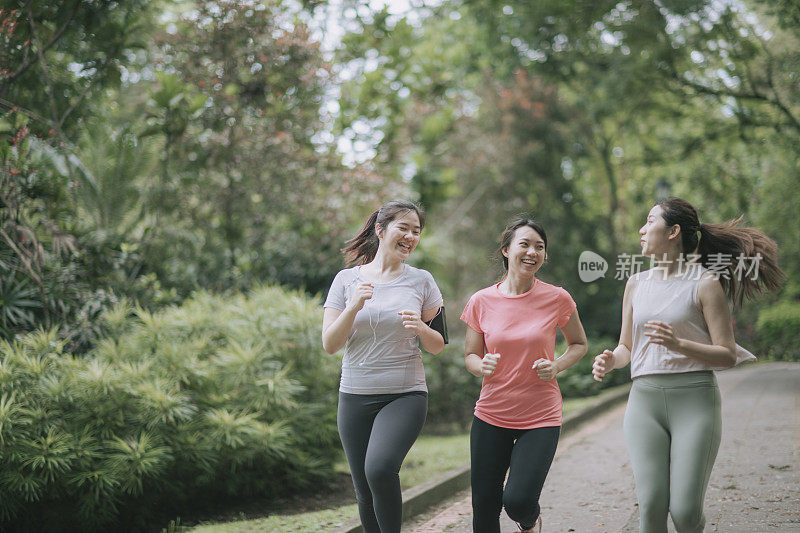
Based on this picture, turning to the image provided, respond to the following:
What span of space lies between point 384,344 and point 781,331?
15.1 meters

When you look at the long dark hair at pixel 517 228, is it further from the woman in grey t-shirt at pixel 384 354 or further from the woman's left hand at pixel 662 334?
the woman's left hand at pixel 662 334

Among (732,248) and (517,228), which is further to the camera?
(517,228)

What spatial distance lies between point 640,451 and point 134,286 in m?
6.78

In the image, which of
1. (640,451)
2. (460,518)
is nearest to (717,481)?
(460,518)

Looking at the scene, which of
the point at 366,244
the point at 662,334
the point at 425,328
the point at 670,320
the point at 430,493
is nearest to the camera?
the point at 662,334

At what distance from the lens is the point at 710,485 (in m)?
6.05

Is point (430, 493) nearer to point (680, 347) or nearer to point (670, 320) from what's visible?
A: point (670, 320)

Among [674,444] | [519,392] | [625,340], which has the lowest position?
[674,444]

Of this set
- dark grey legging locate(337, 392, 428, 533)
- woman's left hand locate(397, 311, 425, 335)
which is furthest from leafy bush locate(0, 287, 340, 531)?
woman's left hand locate(397, 311, 425, 335)

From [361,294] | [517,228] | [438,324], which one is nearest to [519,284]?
[517,228]

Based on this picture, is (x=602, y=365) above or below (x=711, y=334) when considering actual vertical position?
below

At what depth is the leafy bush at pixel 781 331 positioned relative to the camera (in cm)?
1568

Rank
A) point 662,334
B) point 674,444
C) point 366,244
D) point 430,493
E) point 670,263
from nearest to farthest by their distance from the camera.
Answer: point 662,334 < point 674,444 < point 670,263 < point 366,244 < point 430,493

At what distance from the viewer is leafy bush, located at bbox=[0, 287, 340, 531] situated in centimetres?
550
